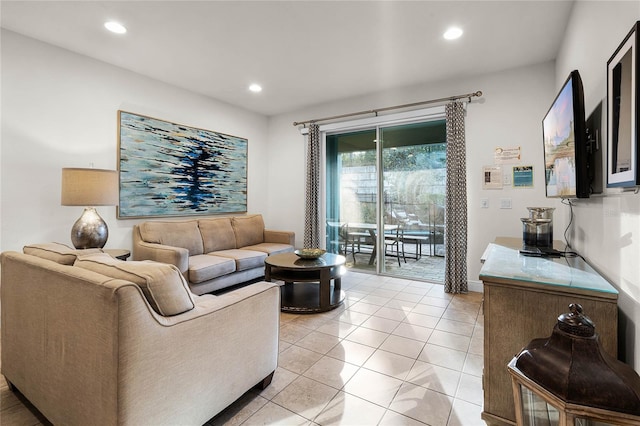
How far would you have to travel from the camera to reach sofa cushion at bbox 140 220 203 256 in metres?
3.54

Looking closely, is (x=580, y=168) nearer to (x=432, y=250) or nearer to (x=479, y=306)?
(x=479, y=306)

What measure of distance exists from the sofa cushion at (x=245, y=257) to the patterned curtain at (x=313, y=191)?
3.51 feet

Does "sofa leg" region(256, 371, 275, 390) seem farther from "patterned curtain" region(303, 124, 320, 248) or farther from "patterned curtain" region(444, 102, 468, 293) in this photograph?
"patterned curtain" region(303, 124, 320, 248)

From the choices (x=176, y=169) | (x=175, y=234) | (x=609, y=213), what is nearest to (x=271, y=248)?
(x=175, y=234)

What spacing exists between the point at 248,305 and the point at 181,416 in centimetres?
56

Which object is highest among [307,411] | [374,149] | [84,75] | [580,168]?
[84,75]

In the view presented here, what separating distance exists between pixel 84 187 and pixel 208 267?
4.52ft

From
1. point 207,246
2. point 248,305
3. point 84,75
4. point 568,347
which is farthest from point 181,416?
point 84,75

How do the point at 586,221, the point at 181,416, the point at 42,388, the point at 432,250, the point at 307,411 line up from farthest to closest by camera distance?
the point at 432,250, the point at 586,221, the point at 307,411, the point at 42,388, the point at 181,416

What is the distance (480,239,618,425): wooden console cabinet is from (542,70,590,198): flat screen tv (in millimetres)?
561

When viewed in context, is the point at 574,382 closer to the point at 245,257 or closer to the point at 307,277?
the point at 307,277

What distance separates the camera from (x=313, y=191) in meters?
4.91

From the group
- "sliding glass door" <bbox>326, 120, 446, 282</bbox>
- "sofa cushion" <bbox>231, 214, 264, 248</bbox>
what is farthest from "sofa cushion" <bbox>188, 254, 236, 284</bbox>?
"sliding glass door" <bbox>326, 120, 446, 282</bbox>

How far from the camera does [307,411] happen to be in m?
1.64
